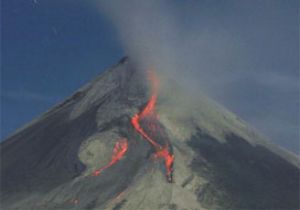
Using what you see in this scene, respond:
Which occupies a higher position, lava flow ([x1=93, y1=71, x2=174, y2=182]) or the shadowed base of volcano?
lava flow ([x1=93, y1=71, x2=174, y2=182])

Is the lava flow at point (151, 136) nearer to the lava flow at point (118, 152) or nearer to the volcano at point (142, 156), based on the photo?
the lava flow at point (118, 152)

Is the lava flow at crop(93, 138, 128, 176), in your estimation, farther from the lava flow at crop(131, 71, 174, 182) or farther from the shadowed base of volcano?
the shadowed base of volcano

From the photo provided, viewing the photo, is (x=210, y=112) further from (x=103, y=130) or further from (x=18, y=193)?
(x=18, y=193)

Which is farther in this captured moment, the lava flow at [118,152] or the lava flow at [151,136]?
the lava flow at [118,152]

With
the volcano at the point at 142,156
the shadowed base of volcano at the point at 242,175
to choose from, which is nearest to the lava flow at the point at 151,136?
the volcano at the point at 142,156

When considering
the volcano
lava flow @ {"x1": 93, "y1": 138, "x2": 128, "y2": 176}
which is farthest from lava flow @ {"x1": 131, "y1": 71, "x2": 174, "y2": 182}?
lava flow @ {"x1": 93, "y1": 138, "x2": 128, "y2": 176}

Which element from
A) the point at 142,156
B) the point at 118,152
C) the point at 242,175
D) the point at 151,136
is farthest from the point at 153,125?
the point at 242,175

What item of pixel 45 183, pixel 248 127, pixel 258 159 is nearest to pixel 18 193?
pixel 45 183
